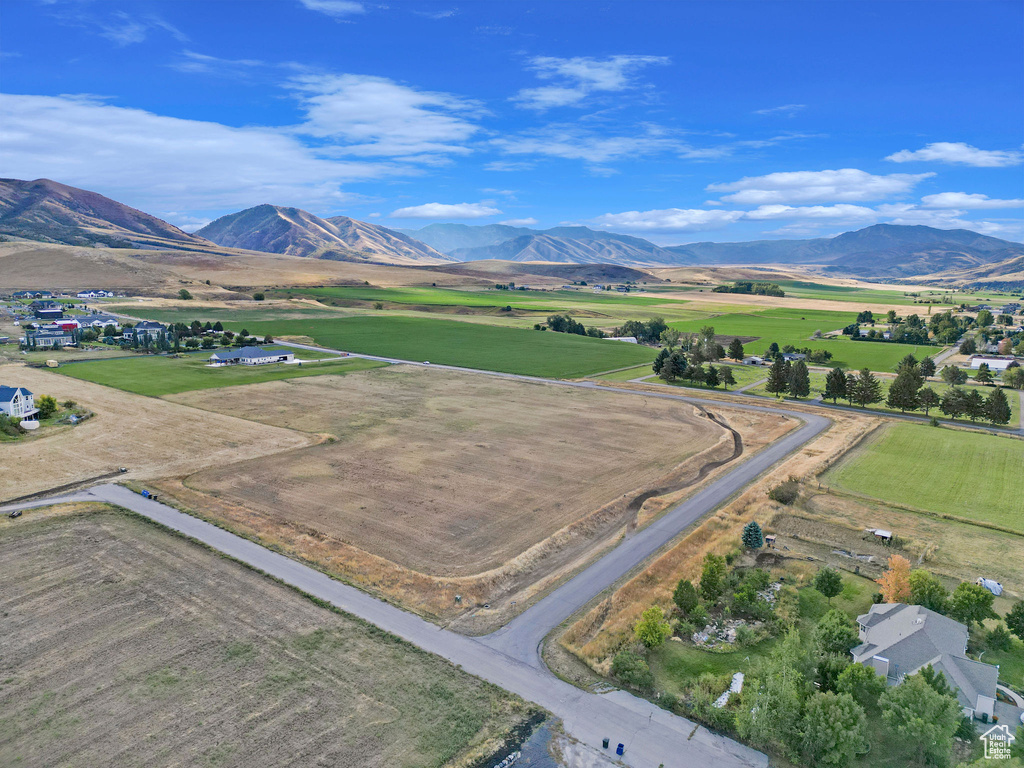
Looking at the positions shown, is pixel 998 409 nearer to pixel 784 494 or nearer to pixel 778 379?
pixel 778 379

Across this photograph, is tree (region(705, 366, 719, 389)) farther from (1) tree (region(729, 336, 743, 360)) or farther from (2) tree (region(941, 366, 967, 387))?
(2) tree (region(941, 366, 967, 387))

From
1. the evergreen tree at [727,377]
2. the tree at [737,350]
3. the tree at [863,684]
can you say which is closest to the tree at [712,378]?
the evergreen tree at [727,377]

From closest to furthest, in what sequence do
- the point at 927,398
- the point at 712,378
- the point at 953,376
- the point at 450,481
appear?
the point at 450,481, the point at 927,398, the point at 953,376, the point at 712,378

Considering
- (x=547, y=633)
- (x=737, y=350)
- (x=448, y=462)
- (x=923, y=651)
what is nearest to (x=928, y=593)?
(x=923, y=651)

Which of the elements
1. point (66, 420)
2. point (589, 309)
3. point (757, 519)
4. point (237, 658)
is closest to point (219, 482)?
point (237, 658)

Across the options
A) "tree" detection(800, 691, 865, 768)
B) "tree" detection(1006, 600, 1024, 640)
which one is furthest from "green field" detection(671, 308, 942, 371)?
"tree" detection(800, 691, 865, 768)

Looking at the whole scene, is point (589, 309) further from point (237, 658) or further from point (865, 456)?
point (237, 658)
